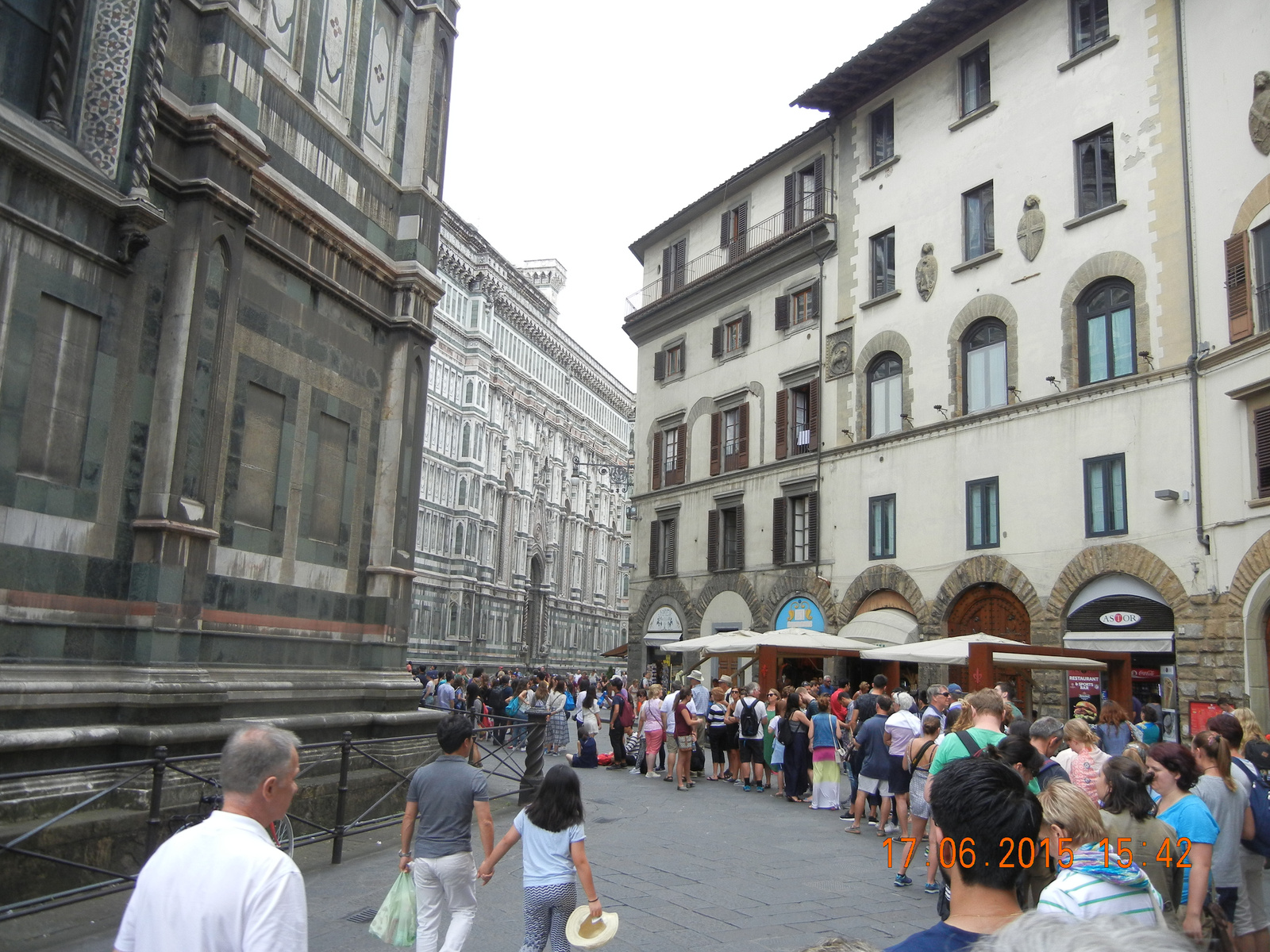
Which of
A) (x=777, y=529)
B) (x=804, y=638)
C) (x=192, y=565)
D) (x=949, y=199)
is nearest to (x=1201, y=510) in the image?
(x=804, y=638)

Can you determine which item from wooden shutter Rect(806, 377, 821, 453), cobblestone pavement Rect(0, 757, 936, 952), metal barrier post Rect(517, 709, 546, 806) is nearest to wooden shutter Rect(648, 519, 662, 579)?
wooden shutter Rect(806, 377, 821, 453)

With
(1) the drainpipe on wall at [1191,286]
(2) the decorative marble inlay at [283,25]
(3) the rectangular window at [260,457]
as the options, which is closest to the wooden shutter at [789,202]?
(1) the drainpipe on wall at [1191,286]

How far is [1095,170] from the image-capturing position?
21.3 m

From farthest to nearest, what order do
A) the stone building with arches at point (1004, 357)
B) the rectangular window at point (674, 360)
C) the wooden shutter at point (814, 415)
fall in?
the rectangular window at point (674, 360) → the wooden shutter at point (814, 415) → the stone building with arches at point (1004, 357)

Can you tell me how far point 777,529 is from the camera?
1141 inches

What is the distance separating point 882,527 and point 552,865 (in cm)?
2108

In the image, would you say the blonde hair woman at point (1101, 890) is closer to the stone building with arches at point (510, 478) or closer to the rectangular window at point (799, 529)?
the rectangular window at point (799, 529)

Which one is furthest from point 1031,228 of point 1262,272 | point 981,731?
point 981,731

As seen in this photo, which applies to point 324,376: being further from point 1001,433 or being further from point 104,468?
point 1001,433

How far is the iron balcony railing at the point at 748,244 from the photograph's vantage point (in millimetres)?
28859

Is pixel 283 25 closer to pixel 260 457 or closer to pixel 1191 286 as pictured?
pixel 260 457

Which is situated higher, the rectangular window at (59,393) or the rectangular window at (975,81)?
the rectangular window at (975,81)

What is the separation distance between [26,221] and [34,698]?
3.90 m

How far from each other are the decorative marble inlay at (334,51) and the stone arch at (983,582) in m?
16.1
